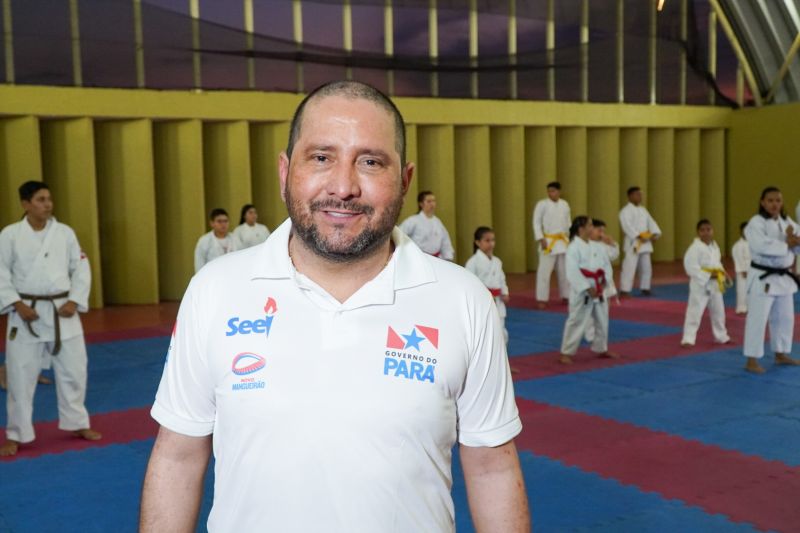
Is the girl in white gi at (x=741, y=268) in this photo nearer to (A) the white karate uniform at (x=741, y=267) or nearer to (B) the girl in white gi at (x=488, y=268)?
(A) the white karate uniform at (x=741, y=267)

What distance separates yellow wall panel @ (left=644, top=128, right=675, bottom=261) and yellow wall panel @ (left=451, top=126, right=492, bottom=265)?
444 centimetres

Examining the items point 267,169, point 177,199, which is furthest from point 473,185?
point 177,199

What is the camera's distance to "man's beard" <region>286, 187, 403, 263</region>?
1.65 m

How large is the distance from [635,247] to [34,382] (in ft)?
33.5

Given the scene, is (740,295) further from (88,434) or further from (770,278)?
(88,434)

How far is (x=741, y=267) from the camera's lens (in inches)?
439

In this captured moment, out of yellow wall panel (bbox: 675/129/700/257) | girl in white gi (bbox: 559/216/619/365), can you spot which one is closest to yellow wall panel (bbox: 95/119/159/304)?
girl in white gi (bbox: 559/216/619/365)

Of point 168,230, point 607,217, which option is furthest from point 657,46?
point 168,230

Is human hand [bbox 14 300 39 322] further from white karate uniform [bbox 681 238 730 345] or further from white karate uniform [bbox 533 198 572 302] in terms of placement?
white karate uniform [bbox 533 198 572 302]

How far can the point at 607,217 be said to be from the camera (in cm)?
1783

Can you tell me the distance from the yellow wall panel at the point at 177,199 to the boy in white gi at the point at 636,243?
7.20 metres

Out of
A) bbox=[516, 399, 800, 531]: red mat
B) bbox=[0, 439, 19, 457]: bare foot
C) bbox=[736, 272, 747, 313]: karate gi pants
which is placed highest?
bbox=[736, 272, 747, 313]: karate gi pants

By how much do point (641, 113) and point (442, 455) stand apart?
57.7ft

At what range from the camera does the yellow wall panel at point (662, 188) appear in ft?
60.7
